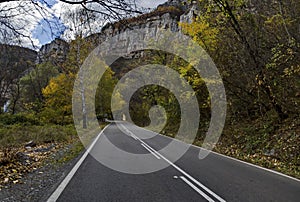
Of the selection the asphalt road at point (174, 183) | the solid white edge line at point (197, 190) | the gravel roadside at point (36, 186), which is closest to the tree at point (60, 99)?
the asphalt road at point (174, 183)

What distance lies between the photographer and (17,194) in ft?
18.3

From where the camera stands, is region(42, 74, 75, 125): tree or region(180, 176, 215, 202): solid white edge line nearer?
region(180, 176, 215, 202): solid white edge line

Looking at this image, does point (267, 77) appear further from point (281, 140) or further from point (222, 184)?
point (222, 184)

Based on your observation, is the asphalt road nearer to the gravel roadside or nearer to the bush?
the gravel roadside

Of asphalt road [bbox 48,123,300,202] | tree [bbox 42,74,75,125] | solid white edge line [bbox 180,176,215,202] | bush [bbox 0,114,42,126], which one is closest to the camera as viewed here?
solid white edge line [bbox 180,176,215,202]

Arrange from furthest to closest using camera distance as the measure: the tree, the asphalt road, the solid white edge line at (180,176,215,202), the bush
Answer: the tree → the bush → the asphalt road → the solid white edge line at (180,176,215,202)

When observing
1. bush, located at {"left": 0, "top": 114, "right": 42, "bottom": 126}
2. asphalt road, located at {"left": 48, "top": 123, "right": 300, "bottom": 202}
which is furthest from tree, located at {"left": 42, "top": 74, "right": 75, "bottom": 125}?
asphalt road, located at {"left": 48, "top": 123, "right": 300, "bottom": 202}

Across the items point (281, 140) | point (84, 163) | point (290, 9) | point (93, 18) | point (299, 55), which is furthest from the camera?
point (290, 9)

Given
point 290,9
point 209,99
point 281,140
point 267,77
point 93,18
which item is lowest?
point 281,140

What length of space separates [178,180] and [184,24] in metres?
14.8

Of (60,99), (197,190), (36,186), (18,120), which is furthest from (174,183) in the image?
(60,99)

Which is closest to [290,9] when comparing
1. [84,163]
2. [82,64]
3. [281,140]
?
[281,140]

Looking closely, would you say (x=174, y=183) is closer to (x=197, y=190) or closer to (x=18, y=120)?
(x=197, y=190)

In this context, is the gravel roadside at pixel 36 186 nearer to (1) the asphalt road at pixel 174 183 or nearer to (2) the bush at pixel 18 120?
(1) the asphalt road at pixel 174 183
